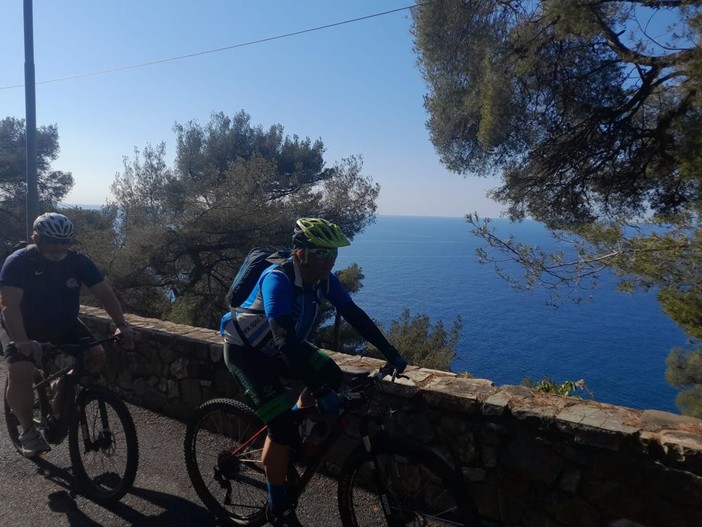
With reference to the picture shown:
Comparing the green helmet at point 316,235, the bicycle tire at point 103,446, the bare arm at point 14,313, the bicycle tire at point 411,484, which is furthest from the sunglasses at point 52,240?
the bicycle tire at point 411,484

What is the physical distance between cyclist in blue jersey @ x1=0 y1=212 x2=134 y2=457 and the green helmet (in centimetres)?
170

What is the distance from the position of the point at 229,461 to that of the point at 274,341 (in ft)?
3.51

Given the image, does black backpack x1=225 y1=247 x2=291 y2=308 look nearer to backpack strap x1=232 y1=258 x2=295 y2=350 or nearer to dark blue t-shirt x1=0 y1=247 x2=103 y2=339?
backpack strap x1=232 y1=258 x2=295 y2=350

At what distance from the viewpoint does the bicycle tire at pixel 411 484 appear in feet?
7.83

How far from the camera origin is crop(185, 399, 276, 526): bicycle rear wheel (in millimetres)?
3117

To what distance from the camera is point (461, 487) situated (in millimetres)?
2379

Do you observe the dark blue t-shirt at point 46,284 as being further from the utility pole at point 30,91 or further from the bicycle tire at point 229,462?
the utility pole at point 30,91

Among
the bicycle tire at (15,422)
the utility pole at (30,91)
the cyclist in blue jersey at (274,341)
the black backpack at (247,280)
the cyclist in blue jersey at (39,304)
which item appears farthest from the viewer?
the utility pole at (30,91)

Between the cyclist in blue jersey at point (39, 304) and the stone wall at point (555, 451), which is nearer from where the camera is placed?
the stone wall at point (555, 451)

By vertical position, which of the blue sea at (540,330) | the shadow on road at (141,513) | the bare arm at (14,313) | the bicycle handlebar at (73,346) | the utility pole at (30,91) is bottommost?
the blue sea at (540,330)

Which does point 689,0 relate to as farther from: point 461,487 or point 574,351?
point 574,351

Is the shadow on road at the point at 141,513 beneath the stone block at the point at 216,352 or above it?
beneath

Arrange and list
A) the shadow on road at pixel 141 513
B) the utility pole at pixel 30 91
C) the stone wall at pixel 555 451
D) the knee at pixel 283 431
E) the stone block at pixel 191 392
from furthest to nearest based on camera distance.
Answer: the utility pole at pixel 30 91 → the stone block at pixel 191 392 → the shadow on road at pixel 141 513 → the knee at pixel 283 431 → the stone wall at pixel 555 451

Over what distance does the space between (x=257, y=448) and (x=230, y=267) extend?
15.5 meters
